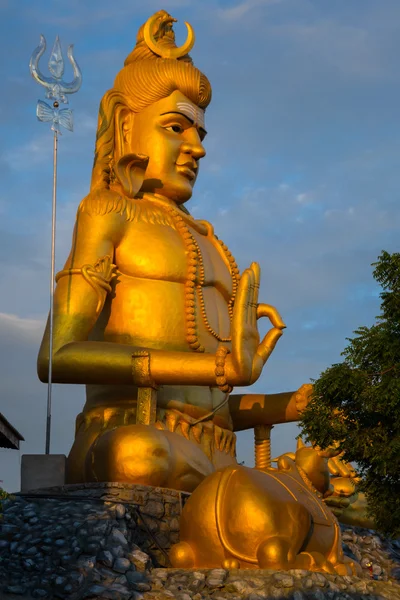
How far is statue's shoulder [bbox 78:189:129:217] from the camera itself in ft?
34.8

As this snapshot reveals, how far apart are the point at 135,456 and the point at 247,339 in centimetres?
144

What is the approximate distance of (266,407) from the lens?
11266 millimetres

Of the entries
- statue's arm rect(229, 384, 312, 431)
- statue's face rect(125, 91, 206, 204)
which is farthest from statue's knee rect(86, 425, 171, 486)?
statue's face rect(125, 91, 206, 204)

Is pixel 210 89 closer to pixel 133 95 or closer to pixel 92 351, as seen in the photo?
pixel 133 95

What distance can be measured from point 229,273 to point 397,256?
8.41 ft

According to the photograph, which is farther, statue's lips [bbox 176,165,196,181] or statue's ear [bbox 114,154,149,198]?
statue's lips [bbox 176,165,196,181]

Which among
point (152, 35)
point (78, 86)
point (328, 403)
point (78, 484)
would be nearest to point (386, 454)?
point (328, 403)

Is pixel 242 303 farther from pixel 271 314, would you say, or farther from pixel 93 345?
pixel 93 345

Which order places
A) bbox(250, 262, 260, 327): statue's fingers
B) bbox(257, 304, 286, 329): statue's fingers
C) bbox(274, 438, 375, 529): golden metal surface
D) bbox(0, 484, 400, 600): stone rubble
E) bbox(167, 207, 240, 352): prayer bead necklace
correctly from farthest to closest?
bbox(167, 207, 240, 352): prayer bead necklace, bbox(257, 304, 286, 329): statue's fingers, bbox(274, 438, 375, 529): golden metal surface, bbox(250, 262, 260, 327): statue's fingers, bbox(0, 484, 400, 600): stone rubble

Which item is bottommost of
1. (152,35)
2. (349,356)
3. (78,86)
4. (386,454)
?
(386,454)

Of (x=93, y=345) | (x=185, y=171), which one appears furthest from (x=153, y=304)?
(x=185, y=171)

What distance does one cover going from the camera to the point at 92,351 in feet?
31.6

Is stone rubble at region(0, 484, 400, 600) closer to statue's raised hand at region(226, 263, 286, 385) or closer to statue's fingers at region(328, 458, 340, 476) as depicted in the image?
statue's raised hand at region(226, 263, 286, 385)

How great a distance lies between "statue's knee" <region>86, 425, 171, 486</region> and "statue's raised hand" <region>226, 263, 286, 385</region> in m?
0.87
